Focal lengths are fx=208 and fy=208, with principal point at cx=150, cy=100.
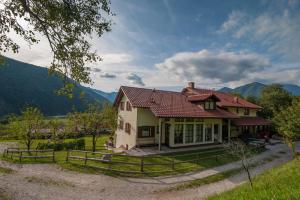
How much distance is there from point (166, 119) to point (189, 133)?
397cm

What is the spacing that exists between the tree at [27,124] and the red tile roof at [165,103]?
10536mm

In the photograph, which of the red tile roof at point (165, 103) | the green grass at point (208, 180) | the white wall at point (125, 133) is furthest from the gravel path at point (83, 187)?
the red tile roof at point (165, 103)

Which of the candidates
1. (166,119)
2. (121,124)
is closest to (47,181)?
(166,119)

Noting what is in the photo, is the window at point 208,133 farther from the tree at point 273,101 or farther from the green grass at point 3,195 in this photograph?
the green grass at point 3,195

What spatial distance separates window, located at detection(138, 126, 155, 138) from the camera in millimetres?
24438

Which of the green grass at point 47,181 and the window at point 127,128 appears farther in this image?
the window at point 127,128

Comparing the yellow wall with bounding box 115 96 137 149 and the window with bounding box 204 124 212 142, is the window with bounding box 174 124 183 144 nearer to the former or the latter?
the window with bounding box 204 124 212 142

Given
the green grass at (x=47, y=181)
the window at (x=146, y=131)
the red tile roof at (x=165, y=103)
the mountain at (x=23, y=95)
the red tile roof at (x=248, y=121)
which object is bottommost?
the green grass at (x=47, y=181)

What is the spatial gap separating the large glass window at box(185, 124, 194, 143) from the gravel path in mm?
10142

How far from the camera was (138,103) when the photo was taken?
24.4m

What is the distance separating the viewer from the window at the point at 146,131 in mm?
24438

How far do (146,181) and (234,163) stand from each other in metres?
10.2

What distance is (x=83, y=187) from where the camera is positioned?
508 inches

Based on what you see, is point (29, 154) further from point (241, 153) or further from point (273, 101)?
point (273, 101)
